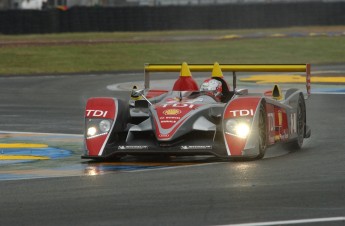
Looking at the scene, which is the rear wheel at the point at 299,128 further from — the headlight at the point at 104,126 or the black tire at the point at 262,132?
the headlight at the point at 104,126

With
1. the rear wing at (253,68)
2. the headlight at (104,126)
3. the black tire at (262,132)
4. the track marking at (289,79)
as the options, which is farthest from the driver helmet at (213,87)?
the track marking at (289,79)

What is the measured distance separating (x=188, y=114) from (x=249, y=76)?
2020cm

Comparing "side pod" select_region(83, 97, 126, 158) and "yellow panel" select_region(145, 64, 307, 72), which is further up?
"yellow panel" select_region(145, 64, 307, 72)

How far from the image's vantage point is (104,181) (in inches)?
440

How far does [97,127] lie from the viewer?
1333 cm

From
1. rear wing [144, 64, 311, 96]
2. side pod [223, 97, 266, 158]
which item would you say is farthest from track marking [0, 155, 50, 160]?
rear wing [144, 64, 311, 96]

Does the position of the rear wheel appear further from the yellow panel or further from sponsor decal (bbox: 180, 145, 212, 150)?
sponsor decal (bbox: 180, 145, 212, 150)

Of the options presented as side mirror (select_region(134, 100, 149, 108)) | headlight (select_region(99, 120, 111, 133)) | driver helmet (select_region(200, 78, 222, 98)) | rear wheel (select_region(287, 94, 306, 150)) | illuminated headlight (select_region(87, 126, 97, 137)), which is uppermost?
driver helmet (select_region(200, 78, 222, 98))

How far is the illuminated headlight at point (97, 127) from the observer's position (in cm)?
1325

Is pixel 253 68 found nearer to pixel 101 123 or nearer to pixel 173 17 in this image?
pixel 101 123

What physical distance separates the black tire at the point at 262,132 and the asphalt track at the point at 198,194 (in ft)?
0.61

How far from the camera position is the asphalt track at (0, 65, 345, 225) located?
8.72 metres

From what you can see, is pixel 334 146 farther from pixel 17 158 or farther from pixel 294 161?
pixel 17 158

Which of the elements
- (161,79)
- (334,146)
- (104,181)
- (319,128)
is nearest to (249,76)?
(161,79)
